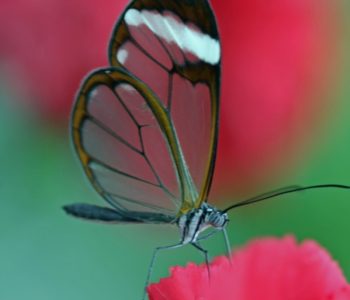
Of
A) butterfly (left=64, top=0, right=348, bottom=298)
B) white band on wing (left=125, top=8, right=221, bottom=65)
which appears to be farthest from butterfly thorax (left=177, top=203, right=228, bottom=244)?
white band on wing (left=125, top=8, right=221, bottom=65)

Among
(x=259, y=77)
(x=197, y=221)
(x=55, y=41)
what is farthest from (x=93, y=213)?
(x=259, y=77)

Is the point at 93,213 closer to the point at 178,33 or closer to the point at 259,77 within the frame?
the point at 178,33

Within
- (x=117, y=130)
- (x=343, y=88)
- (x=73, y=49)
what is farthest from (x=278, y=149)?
(x=117, y=130)

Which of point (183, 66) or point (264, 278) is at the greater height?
point (183, 66)

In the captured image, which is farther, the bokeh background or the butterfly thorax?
the bokeh background

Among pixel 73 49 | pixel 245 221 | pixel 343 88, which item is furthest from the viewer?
pixel 343 88

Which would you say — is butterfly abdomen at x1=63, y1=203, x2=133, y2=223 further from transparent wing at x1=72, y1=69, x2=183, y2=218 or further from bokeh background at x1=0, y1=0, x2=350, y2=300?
bokeh background at x1=0, y1=0, x2=350, y2=300

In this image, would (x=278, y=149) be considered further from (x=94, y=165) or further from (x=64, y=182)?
(x=94, y=165)

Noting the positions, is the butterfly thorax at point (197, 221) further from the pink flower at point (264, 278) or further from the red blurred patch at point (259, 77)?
the red blurred patch at point (259, 77)
